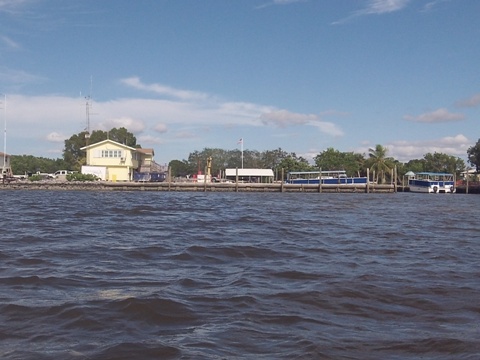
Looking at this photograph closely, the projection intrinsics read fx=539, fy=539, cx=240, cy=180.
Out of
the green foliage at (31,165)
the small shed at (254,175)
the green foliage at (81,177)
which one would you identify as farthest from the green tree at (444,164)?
the green foliage at (31,165)

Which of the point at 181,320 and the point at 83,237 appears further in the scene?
the point at 83,237

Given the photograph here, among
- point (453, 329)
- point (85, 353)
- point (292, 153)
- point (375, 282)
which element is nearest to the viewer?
point (85, 353)

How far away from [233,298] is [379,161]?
68134mm

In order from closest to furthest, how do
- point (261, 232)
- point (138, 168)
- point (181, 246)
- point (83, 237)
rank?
point (181, 246)
point (83, 237)
point (261, 232)
point (138, 168)

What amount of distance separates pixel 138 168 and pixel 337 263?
56705 mm

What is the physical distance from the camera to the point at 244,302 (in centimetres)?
571

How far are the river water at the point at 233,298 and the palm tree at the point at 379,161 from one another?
61785 millimetres

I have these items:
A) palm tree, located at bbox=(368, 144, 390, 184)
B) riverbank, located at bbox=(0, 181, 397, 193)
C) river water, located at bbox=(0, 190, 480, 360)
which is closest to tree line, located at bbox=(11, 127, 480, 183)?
palm tree, located at bbox=(368, 144, 390, 184)

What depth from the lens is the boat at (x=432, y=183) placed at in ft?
191

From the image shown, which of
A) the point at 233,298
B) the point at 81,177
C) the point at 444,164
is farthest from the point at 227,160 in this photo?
the point at 233,298

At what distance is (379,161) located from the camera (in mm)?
71312

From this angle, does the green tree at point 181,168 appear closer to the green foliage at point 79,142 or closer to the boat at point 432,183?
the green foliage at point 79,142

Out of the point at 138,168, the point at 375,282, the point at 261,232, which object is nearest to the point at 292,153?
the point at 138,168

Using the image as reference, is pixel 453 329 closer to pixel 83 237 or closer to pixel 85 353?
pixel 85 353
